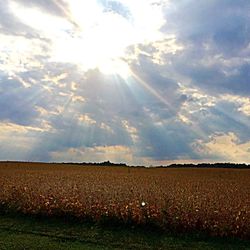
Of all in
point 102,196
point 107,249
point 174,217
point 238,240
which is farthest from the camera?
point 102,196

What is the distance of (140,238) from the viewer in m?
14.5

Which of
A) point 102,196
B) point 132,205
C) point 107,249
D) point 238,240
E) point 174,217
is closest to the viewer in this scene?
point 107,249

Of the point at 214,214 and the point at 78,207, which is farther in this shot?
the point at 78,207

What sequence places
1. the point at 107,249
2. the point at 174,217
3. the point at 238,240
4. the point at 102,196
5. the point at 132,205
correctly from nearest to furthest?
1. the point at 107,249
2. the point at 238,240
3. the point at 174,217
4. the point at 132,205
5. the point at 102,196

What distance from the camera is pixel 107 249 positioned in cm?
1285

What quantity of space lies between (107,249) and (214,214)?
14.9ft

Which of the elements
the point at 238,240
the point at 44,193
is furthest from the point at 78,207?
the point at 238,240

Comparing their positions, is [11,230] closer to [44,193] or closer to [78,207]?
[78,207]

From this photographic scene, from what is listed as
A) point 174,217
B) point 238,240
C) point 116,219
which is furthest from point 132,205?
point 238,240

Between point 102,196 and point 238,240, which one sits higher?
point 102,196

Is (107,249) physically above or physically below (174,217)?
below

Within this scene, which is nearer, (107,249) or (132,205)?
(107,249)

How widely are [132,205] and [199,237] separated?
326 centimetres

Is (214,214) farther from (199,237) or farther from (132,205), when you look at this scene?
(132,205)
